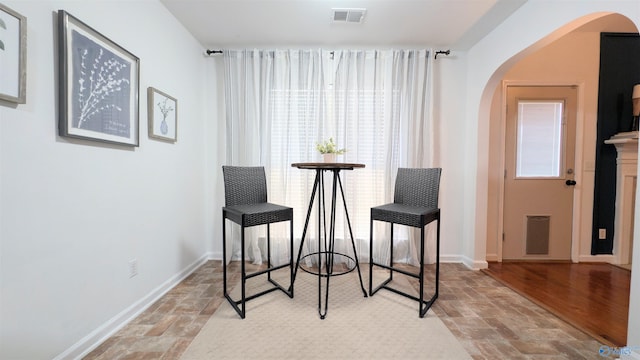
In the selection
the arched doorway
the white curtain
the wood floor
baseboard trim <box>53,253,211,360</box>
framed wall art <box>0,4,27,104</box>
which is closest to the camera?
framed wall art <box>0,4,27,104</box>

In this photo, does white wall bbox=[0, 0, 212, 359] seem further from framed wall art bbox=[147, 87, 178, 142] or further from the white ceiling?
the white ceiling

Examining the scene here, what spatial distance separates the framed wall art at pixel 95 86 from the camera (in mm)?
1341

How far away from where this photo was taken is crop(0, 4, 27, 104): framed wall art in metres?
1.08

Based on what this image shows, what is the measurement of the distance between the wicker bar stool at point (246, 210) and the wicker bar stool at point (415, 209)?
0.77 metres

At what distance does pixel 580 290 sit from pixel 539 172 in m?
1.36

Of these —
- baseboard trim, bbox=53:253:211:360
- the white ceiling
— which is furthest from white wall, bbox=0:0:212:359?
the white ceiling

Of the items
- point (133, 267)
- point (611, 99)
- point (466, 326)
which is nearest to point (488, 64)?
point (611, 99)

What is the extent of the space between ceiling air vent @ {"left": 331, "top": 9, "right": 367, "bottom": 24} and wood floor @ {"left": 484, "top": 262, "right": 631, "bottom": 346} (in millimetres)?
2814

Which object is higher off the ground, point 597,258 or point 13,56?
point 13,56

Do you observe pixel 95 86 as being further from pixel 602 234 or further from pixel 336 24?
pixel 602 234

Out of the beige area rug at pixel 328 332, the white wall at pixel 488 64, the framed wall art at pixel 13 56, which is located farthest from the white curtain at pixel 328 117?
the framed wall art at pixel 13 56

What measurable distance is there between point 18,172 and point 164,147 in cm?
113

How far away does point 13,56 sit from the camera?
112 centimetres

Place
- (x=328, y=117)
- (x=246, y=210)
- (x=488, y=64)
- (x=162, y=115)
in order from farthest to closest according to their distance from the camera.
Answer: (x=328, y=117) → (x=488, y=64) → (x=162, y=115) → (x=246, y=210)
